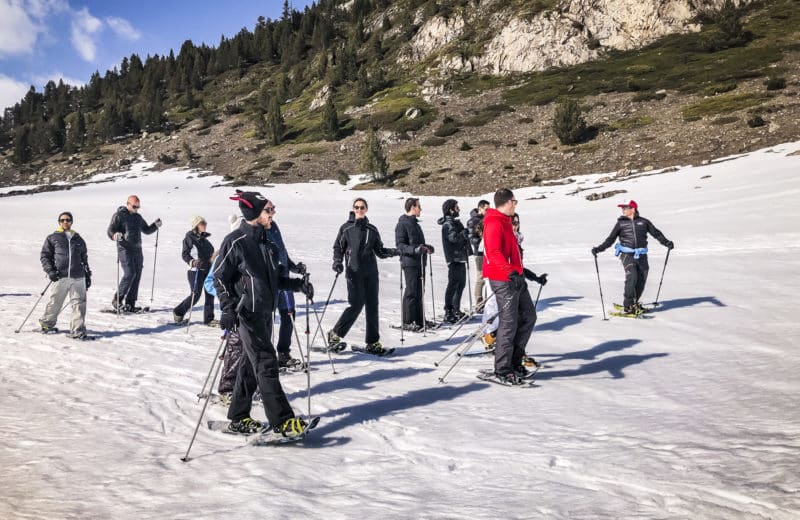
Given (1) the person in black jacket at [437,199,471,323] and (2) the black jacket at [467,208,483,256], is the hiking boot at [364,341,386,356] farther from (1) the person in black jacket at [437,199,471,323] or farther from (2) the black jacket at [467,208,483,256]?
(2) the black jacket at [467,208,483,256]

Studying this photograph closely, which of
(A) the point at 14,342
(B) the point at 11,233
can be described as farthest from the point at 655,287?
(B) the point at 11,233

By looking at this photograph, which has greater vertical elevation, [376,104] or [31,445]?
[376,104]

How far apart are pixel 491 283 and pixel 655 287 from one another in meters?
8.25

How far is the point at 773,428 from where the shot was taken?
4457 millimetres

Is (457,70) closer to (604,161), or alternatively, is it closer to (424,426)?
(604,161)

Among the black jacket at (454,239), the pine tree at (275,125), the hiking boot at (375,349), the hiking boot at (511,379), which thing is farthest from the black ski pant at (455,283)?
the pine tree at (275,125)

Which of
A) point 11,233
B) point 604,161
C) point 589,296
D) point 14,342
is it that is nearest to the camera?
point 14,342

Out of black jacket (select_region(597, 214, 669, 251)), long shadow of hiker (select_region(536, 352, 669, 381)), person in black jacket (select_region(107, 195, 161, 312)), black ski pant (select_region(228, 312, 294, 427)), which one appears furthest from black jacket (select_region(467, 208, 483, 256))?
person in black jacket (select_region(107, 195, 161, 312))

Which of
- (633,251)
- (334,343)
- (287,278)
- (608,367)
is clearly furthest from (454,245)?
(287,278)

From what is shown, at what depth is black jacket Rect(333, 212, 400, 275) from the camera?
795 cm

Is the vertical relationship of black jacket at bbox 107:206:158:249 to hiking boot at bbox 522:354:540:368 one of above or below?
above

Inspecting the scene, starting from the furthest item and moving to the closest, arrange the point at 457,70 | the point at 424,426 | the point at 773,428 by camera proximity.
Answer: the point at 457,70, the point at 424,426, the point at 773,428

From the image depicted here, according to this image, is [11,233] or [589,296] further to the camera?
[11,233]

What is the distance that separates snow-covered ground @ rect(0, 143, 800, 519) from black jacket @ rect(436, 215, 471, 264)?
5.15 ft
